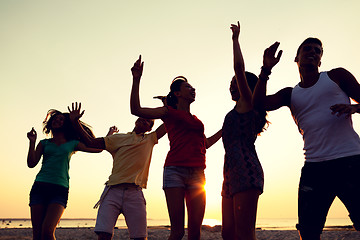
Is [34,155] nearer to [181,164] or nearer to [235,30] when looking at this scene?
[181,164]

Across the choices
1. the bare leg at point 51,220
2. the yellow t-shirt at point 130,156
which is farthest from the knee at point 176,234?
the bare leg at point 51,220

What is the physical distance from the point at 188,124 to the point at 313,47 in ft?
6.89

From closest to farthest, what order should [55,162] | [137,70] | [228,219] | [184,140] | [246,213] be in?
[246,213] < [228,219] < [137,70] < [184,140] < [55,162]

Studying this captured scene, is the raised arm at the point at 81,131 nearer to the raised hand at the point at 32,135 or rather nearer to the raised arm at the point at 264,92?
the raised hand at the point at 32,135

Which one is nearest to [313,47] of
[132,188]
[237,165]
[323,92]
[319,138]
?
[323,92]

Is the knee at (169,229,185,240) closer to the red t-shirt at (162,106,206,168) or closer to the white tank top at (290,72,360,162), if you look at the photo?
the red t-shirt at (162,106,206,168)

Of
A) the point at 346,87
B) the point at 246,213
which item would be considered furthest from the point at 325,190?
the point at 346,87

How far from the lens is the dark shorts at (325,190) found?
3225 millimetres

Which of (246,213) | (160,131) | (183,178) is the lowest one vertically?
(246,213)

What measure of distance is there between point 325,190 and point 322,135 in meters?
0.59

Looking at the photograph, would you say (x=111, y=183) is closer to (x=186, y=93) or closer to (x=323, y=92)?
(x=186, y=93)

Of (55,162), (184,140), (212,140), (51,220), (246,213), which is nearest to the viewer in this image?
(246,213)

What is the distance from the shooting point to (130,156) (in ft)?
19.1

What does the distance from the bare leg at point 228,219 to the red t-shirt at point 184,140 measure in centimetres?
102
